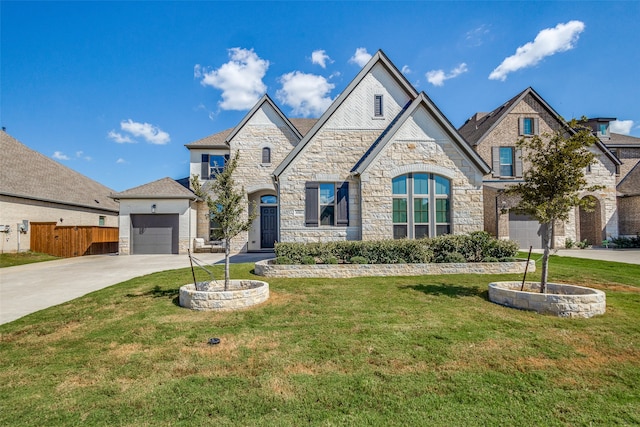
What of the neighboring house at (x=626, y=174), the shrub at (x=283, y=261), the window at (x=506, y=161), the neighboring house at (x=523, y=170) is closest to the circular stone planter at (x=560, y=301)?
the shrub at (x=283, y=261)

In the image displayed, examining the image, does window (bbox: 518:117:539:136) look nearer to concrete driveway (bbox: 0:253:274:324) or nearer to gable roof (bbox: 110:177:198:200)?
gable roof (bbox: 110:177:198:200)

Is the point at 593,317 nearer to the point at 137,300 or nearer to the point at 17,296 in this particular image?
the point at 137,300

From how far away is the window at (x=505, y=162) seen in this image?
2117 centimetres

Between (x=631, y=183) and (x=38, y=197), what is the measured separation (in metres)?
40.0

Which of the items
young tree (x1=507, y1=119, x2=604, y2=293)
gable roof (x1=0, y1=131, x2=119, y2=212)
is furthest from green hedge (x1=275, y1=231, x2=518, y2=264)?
gable roof (x1=0, y1=131, x2=119, y2=212)

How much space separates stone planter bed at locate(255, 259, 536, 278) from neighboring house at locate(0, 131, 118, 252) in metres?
16.9

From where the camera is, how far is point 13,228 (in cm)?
1745

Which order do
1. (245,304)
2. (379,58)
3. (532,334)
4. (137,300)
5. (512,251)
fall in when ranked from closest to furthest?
(532,334)
(245,304)
(137,300)
(512,251)
(379,58)

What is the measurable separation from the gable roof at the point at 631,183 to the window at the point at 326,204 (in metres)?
22.3

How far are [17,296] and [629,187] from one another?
3412cm

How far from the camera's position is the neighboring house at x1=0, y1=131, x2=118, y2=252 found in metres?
17.4

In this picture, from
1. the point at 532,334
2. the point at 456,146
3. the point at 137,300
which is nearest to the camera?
the point at 532,334

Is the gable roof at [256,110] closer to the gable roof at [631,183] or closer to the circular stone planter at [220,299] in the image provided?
the circular stone planter at [220,299]

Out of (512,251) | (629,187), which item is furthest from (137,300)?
(629,187)
